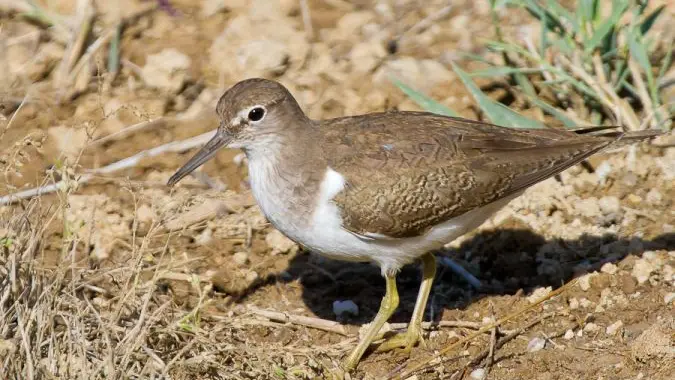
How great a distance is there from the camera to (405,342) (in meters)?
6.30

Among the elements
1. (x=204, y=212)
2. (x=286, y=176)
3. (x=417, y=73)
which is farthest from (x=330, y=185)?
(x=417, y=73)

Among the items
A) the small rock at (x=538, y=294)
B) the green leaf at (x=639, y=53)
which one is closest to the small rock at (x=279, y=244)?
the small rock at (x=538, y=294)

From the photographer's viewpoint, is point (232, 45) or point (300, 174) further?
point (232, 45)

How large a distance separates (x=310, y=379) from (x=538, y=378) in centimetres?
127

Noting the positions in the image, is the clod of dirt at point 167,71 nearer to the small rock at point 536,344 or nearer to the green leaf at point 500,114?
the green leaf at point 500,114

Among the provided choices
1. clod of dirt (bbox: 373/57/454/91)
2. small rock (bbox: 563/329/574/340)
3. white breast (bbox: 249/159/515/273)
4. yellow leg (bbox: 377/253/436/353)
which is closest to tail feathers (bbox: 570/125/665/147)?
white breast (bbox: 249/159/515/273)

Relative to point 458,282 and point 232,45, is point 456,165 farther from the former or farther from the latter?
point 232,45

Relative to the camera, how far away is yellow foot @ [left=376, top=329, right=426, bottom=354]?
20.6 ft

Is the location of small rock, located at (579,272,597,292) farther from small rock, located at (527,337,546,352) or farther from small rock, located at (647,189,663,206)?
small rock, located at (647,189,663,206)

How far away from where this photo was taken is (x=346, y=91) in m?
8.35

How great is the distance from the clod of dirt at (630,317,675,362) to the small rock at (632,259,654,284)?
2.43 feet

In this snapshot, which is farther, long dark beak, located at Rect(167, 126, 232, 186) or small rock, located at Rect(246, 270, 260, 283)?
small rock, located at Rect(246, 270, 260, 283)

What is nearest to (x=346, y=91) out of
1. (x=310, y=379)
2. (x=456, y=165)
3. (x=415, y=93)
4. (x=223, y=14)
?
(x=415, y=93)

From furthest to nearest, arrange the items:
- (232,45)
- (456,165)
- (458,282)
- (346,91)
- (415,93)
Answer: (232,45), (346,91), (415,93), (458,282), (456,165)
